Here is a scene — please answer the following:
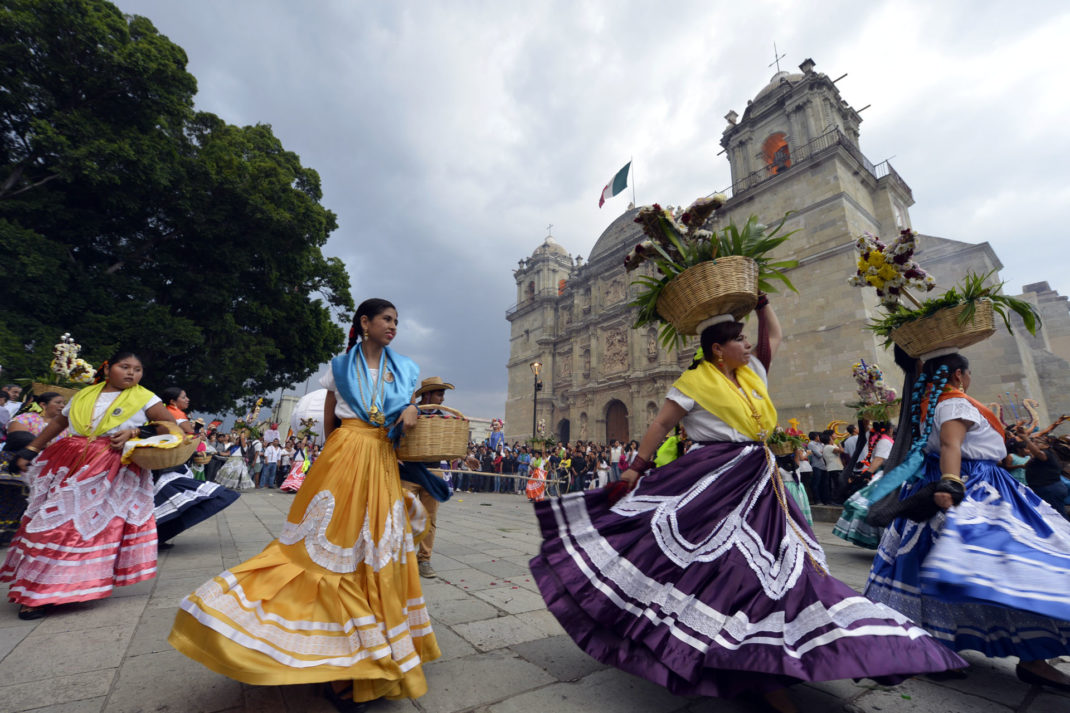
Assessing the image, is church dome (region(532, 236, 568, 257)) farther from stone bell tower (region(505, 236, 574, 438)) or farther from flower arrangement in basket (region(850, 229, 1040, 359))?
flower arrangement in basket (region(850, 229, 1040, 359))

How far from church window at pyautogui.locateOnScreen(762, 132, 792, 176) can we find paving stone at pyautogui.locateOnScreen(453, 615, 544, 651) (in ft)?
74.3

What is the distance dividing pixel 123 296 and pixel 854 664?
56.8 feet

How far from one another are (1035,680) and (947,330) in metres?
1.76

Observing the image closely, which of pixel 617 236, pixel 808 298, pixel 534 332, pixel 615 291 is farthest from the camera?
pixel 534 332

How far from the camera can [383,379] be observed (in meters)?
2.33

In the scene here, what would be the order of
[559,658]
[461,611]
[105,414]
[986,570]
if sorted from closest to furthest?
[986,570], [559,658], [461,611], [105,414]

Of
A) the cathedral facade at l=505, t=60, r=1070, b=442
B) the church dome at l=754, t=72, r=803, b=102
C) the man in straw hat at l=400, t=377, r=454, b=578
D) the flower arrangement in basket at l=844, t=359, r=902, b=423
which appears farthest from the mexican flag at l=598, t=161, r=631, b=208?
the man in straw hat at l=400, t=377, r=454, b=578

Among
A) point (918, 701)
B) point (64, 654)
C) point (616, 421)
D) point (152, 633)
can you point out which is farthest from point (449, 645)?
point (616, 421)

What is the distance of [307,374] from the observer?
1730 cm

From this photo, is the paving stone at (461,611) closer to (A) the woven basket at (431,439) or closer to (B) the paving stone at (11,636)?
(A) the woven basket at (431,439)

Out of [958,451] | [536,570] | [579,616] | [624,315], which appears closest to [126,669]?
[536,570]

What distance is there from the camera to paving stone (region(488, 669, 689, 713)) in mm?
1748

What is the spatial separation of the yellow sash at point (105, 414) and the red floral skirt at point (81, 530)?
9 centimetres

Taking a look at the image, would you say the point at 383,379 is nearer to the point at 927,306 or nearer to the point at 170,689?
the point at 170,689
